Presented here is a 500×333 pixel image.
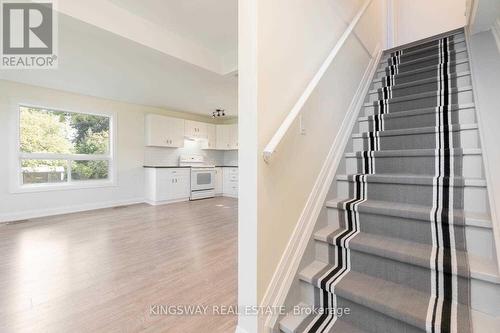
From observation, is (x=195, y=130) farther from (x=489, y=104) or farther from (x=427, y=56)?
(x=489, y=104)

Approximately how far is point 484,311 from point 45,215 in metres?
5.73

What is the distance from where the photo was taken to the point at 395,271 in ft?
3.85

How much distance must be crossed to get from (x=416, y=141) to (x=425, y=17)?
3.15 m

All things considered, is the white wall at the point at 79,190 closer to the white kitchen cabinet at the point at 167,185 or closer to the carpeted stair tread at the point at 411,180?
the white kitchen cabinet at the point at 167,185

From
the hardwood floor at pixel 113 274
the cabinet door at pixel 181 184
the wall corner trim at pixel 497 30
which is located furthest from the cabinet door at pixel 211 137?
the wall corner trim at pixel 497 30

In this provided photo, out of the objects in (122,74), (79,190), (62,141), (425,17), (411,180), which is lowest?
(79,190)

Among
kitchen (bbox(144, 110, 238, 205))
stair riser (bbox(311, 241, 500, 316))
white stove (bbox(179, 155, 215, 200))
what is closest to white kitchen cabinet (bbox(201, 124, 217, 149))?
kitchen (bbox(144, 110, 238, 205))

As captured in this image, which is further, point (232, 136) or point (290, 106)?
point (232, 136)

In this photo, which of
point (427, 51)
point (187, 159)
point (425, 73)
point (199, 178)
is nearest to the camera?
point (425, 73)

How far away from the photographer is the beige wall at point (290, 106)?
1.19 metres

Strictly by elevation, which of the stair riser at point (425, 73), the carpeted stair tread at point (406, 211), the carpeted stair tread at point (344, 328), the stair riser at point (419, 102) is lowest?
the carpeted stair tread at point (344, 328)

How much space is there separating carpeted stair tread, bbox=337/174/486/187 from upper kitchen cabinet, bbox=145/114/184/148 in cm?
497

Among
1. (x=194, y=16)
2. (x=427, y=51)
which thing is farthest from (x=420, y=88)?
(x=194, y=16)

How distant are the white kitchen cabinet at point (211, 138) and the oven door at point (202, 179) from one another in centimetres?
91
